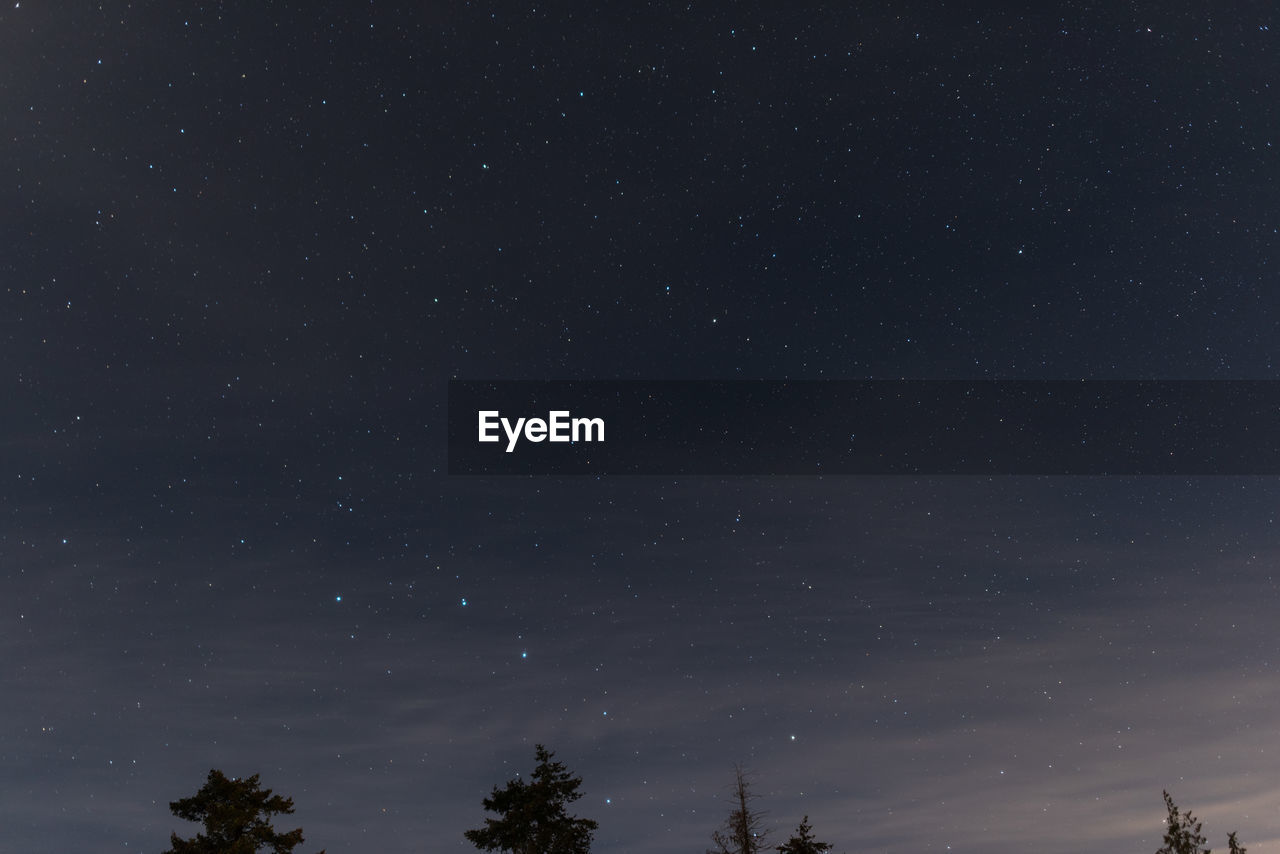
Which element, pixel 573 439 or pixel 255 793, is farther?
pixel 255 793

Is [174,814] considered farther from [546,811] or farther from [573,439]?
[573,439]

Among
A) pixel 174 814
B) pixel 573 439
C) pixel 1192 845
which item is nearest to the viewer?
pixel 573 439

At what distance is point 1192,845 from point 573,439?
27.5 metres

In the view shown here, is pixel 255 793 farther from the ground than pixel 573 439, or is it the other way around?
pixel 573 439

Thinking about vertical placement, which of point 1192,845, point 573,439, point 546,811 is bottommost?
point 1192,845

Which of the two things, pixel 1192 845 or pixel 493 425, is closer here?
pixel 493 425

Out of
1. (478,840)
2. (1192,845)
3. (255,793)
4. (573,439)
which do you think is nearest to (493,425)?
(573,439)

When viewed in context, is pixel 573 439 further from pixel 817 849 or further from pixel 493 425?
pixel 817 849

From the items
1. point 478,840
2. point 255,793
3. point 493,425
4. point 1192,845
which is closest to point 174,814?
point 255,793

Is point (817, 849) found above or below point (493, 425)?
below

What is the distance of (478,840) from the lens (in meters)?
44.2

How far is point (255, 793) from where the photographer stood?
3881 centimetres

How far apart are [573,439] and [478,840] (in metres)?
18.7

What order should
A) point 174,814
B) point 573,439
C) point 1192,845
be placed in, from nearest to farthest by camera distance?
point 573,439 < point 174,814 < point 1192,845
